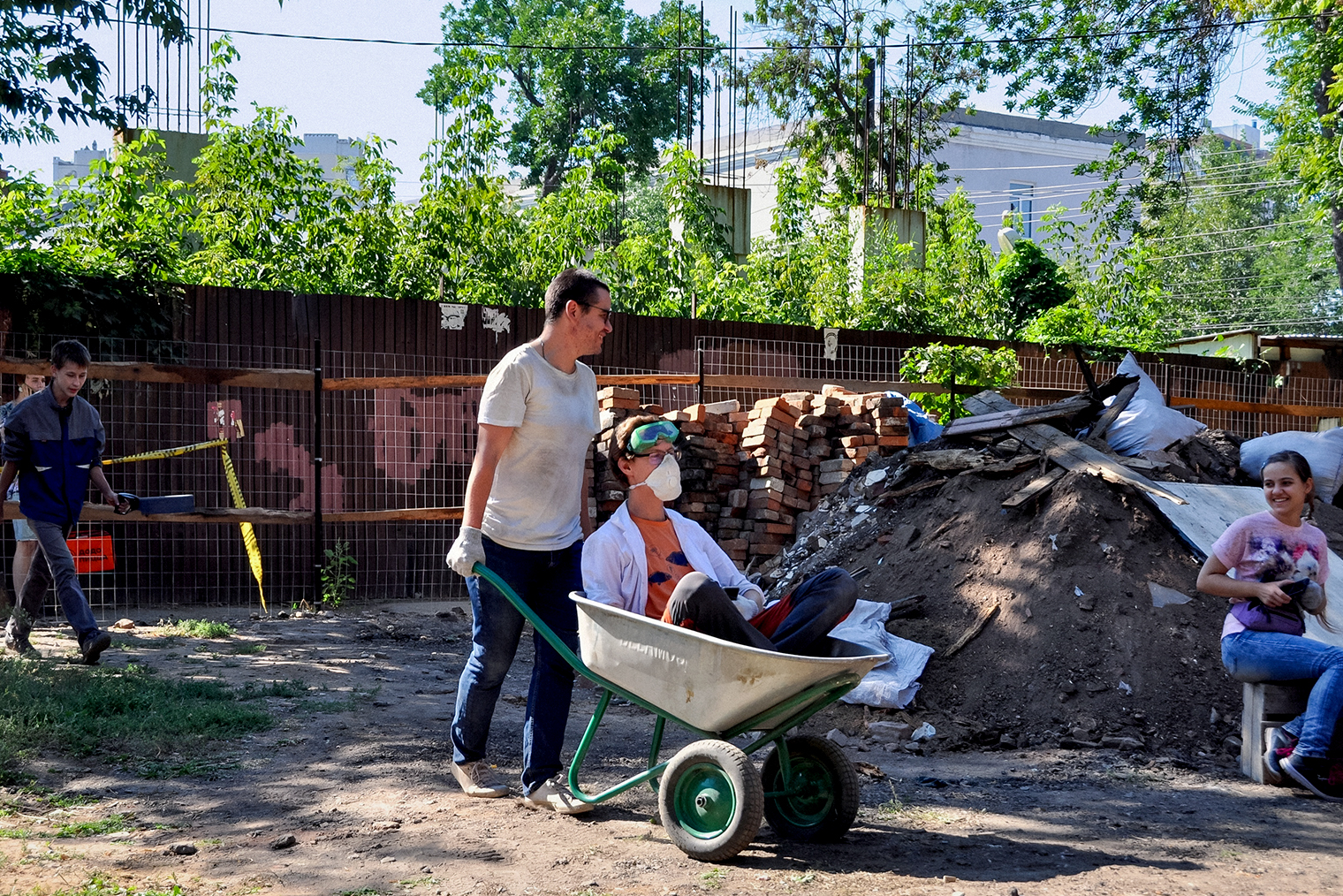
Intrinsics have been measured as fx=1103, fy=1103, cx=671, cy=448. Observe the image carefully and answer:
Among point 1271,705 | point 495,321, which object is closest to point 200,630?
point 495,321

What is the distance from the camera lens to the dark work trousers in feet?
11.0

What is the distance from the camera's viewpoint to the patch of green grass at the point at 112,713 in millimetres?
4363

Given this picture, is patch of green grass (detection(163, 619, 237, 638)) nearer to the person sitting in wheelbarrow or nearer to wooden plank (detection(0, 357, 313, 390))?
wooden plank (detection(0, 357, 313, 390))

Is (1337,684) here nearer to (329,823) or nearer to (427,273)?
(329,823)

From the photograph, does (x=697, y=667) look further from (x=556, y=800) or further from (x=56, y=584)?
(x=56, y=584)

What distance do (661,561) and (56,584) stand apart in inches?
147

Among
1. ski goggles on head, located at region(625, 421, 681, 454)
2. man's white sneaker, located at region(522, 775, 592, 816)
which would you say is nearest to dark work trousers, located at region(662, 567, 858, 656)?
ski goggles on head, located at region(625, 421, 681, 454)

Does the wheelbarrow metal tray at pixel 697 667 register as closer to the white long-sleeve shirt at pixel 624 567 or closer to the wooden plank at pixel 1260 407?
the white long-sleeve shirt at pixel 624 567

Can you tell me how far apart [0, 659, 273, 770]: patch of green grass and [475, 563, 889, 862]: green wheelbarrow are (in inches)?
71.7

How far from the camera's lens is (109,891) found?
2.96m

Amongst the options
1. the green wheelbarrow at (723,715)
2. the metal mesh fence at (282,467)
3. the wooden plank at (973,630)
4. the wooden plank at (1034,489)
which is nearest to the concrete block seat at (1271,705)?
the wooden plank at (973,630)

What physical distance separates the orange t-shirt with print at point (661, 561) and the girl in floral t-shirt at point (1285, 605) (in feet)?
7.64

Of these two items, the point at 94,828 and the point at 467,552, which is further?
the point at 467,552

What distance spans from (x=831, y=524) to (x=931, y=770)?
10.0 feet
